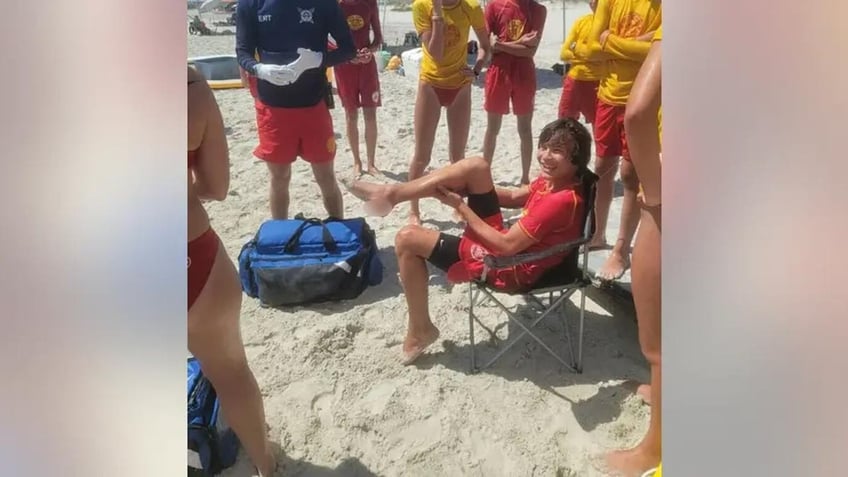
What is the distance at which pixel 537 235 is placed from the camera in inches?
107

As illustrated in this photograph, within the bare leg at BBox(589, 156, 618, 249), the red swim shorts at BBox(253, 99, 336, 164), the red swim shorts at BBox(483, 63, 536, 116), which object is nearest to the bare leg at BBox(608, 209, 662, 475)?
the bare leg at BBox(589, 156, 618, 249)

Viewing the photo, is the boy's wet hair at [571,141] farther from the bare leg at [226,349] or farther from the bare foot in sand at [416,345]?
the bare leg at [226,349]

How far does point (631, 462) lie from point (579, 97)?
109 inches

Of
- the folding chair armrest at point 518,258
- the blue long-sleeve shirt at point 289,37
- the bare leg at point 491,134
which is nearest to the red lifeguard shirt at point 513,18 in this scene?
the bare leg at point 491,134

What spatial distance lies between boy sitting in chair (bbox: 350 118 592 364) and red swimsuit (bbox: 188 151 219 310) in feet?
4.26

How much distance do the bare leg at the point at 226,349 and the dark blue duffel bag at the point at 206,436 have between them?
205 mm

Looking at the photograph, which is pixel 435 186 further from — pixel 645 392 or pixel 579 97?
pixel 579 97

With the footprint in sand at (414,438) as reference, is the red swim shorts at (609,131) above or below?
above

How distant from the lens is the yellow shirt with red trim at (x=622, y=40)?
3.26m

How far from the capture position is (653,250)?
1904 mm

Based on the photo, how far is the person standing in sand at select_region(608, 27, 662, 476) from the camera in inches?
62.5
